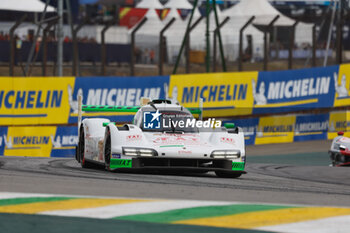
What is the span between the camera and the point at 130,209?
6520 mm

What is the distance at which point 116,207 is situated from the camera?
21.6ft

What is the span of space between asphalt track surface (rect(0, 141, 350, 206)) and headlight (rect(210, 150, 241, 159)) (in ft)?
0.94

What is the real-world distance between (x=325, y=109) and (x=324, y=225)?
16.0 m

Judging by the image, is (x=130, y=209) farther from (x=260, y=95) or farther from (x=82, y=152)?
(x=260, y=95)

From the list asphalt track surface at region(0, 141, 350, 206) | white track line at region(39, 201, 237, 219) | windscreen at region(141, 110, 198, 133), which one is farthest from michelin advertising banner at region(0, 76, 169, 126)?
white track line at region(39, 201, 237, 219)

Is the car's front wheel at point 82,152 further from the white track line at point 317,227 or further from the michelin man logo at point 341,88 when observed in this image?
the michelin man logo at point 341,88

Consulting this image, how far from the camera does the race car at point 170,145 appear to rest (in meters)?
9.96

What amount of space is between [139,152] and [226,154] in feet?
3.60

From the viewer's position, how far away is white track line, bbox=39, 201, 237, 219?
20.6 feet

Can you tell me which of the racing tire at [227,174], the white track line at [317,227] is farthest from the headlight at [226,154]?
the white track line at [317,227]

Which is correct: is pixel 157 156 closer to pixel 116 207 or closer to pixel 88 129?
pixel 88 129

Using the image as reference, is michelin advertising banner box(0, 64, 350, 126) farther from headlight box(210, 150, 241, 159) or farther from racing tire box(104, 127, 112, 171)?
headlight box(210, 150, 241, 159)

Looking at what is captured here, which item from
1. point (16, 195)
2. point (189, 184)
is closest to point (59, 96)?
point (189, 184)

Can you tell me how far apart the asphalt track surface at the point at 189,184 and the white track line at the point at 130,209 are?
0.41m
